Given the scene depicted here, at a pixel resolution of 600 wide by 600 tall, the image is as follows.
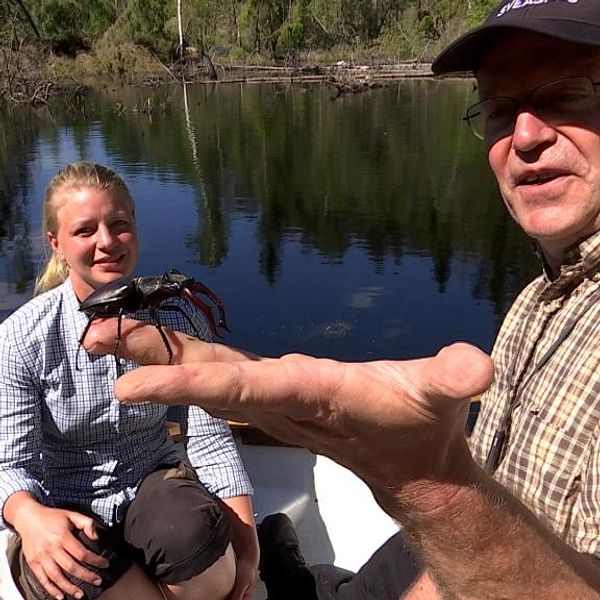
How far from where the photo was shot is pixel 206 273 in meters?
10.6

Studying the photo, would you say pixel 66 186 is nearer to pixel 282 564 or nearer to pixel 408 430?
pixel 282 564

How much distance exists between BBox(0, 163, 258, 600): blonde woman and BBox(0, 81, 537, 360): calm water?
577 cm

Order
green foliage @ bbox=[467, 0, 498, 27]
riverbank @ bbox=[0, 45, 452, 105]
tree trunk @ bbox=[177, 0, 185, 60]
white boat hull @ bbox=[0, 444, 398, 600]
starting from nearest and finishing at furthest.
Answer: white boat hull @ bbox=[0, 444, 398, 600]
riverbank @ bbox=[0, 45, 452, 105]
green foliage @ bbox=[467, 0, 498, 27]
tree trunk @ bbox=[177, 0, 185, 60]

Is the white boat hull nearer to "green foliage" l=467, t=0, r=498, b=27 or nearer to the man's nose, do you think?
the man's nose

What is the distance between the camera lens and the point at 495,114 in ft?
6.67

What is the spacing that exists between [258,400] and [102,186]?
69.1 inches

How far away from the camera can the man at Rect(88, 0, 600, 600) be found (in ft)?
3.14

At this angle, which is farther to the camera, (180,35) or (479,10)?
(180,35)

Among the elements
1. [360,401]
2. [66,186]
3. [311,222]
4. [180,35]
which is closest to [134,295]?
[360,401]

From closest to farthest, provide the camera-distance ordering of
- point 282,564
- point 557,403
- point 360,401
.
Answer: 1. point 360,401
2. point 557,403
3. point 282,564

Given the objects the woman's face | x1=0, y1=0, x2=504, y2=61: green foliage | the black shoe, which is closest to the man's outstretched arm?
the woman's face

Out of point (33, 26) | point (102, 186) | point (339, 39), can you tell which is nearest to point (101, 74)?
point (33, 26)

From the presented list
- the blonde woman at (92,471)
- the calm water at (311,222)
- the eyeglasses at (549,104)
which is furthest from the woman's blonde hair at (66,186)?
the calm water at (311,222)

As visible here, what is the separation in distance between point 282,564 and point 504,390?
1.32 m
